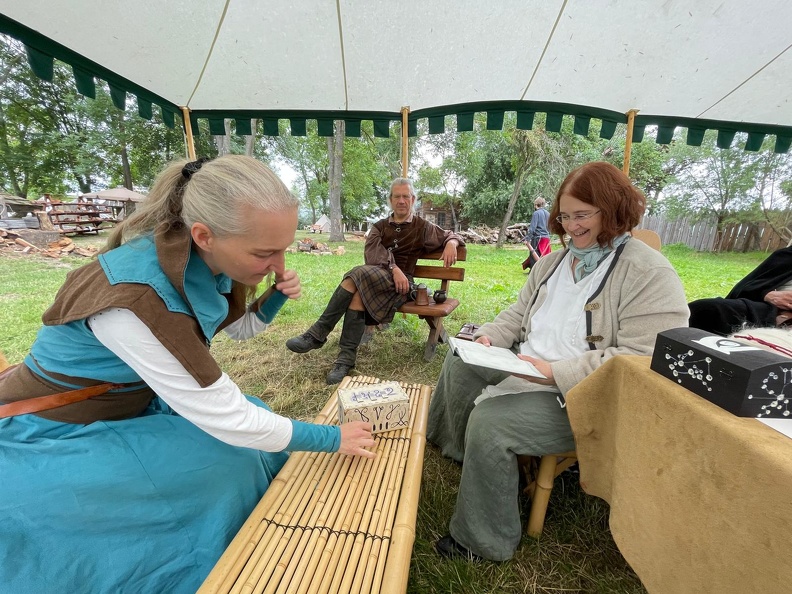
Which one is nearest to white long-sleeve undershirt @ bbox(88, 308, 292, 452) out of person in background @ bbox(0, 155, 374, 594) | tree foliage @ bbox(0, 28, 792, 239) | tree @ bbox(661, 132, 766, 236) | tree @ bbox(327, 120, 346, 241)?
person in background @ bbox(0, 155, 374, 594)

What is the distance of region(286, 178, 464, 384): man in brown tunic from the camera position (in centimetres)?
305

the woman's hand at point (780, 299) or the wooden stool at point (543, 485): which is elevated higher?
the woman's hand at point (780, 299)

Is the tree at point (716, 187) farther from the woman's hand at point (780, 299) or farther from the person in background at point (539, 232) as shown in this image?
the woman's hand at point (780, 299)

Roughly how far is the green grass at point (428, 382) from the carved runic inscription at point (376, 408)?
54cm

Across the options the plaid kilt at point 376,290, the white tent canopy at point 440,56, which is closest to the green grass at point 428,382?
the plaid kilt at point 376,290

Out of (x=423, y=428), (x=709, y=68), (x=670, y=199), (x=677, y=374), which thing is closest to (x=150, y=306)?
(x=423, y=428)

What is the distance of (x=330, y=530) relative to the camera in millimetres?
979

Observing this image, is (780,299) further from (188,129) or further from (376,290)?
(188,129)

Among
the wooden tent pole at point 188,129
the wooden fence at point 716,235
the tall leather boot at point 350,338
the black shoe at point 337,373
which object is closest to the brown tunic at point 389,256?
the tall leather boot at point 350,338

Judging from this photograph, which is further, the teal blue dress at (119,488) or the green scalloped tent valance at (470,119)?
the green scalloped tent valance at (470,119)

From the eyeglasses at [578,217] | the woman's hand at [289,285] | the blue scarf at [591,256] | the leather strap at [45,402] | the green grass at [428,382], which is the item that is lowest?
the green grass at [428,382]

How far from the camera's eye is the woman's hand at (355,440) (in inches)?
47.1

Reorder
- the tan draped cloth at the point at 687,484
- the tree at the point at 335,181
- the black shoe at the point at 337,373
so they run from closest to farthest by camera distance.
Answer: the tan draped cloth at the point at 687,484, the black shoe at the point at 337,373, the tree at the point at 335,181

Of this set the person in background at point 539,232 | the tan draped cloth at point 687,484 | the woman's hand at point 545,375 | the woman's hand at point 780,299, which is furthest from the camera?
the person in background at point 539,232
